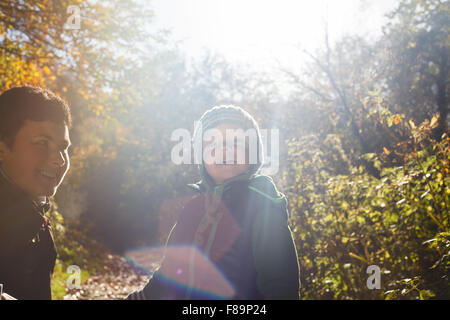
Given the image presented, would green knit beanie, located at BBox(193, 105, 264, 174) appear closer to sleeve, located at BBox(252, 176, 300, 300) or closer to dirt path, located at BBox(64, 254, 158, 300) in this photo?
sleeve, located at BBox(252, 176, 300, 300)

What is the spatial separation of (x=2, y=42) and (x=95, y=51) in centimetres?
182

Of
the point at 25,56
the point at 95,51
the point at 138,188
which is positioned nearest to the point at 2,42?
the point at 25,56

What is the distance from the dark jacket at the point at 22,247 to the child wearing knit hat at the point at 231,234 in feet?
1.63

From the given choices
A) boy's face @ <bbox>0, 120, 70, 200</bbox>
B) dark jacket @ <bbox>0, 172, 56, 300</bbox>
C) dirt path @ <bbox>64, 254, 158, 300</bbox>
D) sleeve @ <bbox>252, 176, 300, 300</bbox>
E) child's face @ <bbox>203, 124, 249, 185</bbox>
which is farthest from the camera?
dirt path @ <bbox>64, 254, 158, 300</bbox>

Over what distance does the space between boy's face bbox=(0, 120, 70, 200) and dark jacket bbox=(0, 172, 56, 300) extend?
56 mm

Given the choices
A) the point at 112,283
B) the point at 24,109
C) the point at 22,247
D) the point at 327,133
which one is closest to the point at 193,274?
the point at 22,247

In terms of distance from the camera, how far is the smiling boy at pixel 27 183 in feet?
5.08

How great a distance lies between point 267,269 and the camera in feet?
4.74

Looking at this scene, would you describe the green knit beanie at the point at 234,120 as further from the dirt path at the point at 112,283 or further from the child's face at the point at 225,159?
the dirt path at the point at 112,283

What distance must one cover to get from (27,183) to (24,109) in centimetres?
41

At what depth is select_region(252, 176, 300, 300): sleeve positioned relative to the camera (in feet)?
4.62

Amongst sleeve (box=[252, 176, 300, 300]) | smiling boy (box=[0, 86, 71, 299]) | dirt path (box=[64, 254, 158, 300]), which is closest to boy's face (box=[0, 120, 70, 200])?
smiling boy (box=[0, 86, 71, 299])

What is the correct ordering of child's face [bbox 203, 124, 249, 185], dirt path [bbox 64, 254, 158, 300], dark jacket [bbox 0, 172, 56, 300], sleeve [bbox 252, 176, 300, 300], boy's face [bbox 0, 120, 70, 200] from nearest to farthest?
sleeve [bbox 252, 176, 300, 300]
dark jacket [bbox 0, 172, 56, 300]
boy's face [bbox 0, 120, 70, 200]
child's face [bbox 203, 124, 249, 185]
dirt path [bbox 64, 254, 158, 300]
